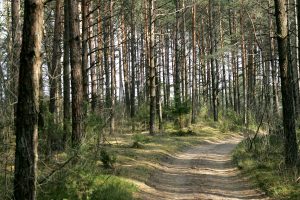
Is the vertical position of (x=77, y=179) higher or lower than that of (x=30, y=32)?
lower

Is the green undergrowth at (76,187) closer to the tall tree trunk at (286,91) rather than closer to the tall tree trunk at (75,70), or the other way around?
the tall tree trunk at (75,70)

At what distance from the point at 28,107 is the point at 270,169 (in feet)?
29.6

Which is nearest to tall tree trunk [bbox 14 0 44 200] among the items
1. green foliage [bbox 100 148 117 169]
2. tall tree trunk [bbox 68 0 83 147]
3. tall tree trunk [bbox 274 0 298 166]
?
tall tree trunk [bbox 68 0 83 147]

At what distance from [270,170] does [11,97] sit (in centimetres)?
884

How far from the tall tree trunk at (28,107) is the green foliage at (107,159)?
225 inches

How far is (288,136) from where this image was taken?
461 inches

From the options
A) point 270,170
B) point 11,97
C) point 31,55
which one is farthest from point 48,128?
point 270,170

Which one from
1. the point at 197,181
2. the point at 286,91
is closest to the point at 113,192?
the point at 197,181

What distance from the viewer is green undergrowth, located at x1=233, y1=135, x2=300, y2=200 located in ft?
31.1

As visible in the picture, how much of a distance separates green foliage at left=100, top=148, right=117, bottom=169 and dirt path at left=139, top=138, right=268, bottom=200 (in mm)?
1250

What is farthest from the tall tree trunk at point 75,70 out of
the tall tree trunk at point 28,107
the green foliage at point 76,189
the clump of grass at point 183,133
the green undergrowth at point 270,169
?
the clump of grass at point 183,133

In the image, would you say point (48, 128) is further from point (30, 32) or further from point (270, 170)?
point (270, 170)

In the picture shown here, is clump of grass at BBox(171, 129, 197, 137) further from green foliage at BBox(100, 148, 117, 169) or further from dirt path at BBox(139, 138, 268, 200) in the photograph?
green foliage at BBox(100, 148, 117, 169)

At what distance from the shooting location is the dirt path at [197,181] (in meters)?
10.0
